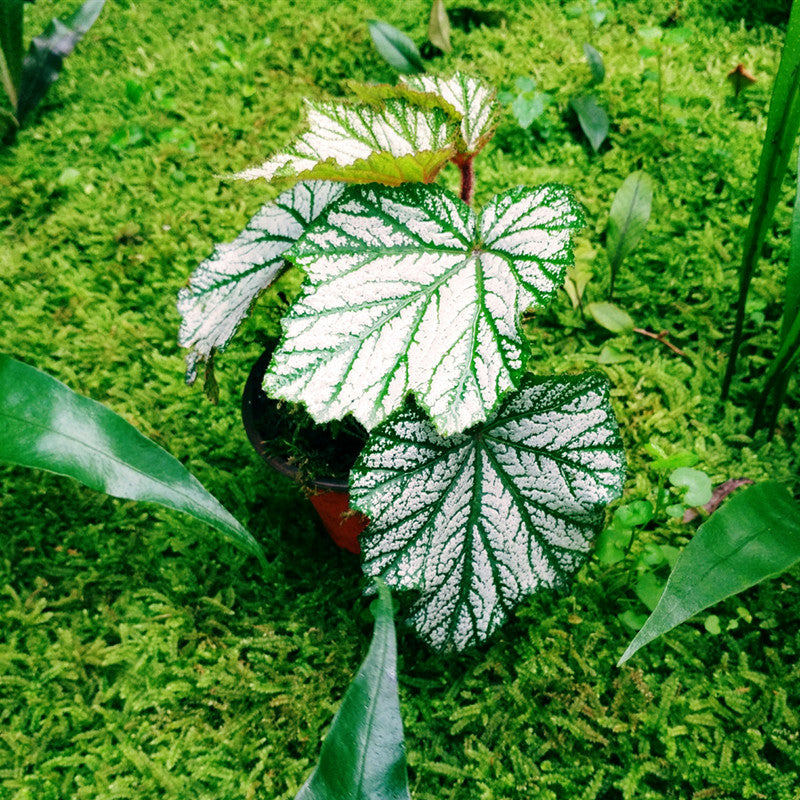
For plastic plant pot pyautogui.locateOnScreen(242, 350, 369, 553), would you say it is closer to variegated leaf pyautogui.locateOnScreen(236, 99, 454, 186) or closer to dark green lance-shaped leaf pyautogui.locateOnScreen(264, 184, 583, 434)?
dark green lance-shaped leaf pyautogui.locateOnScreen(264, 184, 583, 434)

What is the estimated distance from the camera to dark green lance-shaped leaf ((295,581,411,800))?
65cm

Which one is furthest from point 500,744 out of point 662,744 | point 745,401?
point 745,401

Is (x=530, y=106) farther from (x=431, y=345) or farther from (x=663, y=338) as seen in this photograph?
(x=431, y=345)

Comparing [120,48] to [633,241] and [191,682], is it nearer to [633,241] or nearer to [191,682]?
[633,241]

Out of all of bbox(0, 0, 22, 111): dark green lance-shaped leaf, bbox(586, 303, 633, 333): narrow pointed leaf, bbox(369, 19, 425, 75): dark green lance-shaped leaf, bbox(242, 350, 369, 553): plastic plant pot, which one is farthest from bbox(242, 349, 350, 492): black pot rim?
bbox(0, 0, 22, 111): dark green lance-shaped leaf

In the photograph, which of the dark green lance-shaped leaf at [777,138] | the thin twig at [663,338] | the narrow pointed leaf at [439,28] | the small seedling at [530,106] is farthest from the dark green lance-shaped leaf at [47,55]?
the dark green lance-shaped leaf at [777,138]

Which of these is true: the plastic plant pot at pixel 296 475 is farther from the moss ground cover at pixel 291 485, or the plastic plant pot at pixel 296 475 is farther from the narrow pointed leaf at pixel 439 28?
the narrow pointed leaf at pixel 439 28

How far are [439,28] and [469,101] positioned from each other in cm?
124

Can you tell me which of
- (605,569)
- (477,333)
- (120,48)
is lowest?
(605,569)

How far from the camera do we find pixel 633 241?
1.46 metres

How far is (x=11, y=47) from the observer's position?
2037mm

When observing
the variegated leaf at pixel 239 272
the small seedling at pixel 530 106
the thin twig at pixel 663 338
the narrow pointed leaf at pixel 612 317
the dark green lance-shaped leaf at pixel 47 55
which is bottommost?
the thin twig at pixel 663 338

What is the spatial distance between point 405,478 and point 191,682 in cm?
60

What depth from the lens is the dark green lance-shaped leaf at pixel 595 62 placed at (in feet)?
6.22
